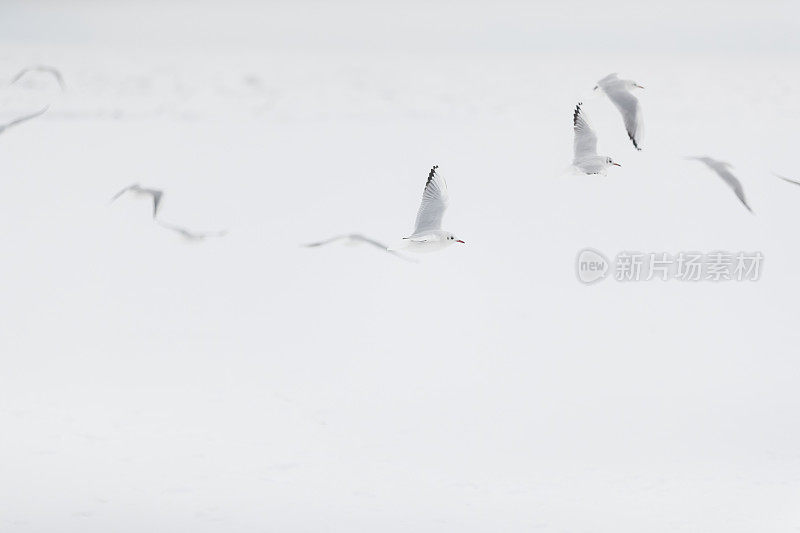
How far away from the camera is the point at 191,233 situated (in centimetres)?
174

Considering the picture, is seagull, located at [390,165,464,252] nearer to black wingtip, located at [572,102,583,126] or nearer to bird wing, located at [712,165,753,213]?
black wingtip, located at [572,102,583,126]

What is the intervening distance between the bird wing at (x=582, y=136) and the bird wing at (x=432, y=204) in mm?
282

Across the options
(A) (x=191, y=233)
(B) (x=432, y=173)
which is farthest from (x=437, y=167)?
(A) (x=191, y=233)

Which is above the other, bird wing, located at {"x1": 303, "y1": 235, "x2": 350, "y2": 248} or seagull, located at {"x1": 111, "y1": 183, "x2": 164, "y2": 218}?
seagull, located at {"x1": 111, "y1": 183, "x2": 164, "y2": 218}

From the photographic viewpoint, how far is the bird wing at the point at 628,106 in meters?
1.72

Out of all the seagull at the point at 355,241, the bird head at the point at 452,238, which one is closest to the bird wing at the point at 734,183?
the bird head at the point at 452,238

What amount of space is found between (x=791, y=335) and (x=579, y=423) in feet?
1.55

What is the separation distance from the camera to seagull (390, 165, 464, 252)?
67.7 inches

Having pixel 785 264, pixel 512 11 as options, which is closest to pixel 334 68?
pixel 512 11

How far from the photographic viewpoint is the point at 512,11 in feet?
5.73

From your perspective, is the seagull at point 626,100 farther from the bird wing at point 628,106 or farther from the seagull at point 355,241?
the seagull at point 355,241

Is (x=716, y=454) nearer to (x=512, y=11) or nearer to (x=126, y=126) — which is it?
(x=512, y=11)

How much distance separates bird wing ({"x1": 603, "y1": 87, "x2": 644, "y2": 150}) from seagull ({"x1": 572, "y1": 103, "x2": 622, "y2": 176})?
0.06 m
